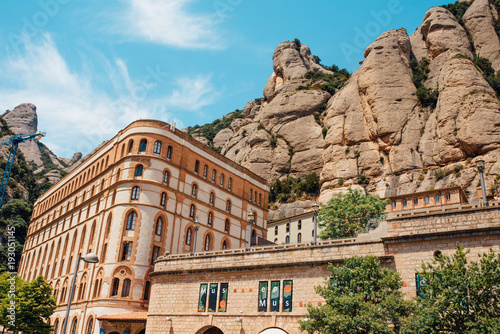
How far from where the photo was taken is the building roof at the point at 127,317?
131 feet

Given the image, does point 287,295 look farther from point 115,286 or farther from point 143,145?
point 143,145

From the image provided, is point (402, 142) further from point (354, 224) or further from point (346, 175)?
point (354, 224)

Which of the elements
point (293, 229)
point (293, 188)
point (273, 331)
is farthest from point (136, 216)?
point (293, 188)

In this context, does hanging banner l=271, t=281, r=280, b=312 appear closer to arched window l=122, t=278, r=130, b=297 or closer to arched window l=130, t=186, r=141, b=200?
arched window l=122, t=278, r=130, b=297

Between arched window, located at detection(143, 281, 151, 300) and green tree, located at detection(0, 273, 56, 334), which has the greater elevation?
arched window, located at detection(143, 281, 151, 300)

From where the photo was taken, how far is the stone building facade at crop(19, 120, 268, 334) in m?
44.8

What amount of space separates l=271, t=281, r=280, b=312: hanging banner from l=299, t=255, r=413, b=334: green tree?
4.69 m

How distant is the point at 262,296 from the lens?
32250 mm

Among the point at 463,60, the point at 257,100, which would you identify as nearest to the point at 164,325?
the point at 463,60

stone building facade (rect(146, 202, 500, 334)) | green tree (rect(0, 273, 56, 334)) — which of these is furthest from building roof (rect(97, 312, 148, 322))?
green tree (rect(0, 273, 56, 334))

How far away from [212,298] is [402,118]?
61706 millimetres

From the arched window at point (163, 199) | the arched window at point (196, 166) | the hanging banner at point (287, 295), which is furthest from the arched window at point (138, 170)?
the hanging banner at point (287, 295)

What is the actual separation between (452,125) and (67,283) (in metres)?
62.1

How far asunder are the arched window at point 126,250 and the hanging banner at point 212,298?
14160 millimetres
